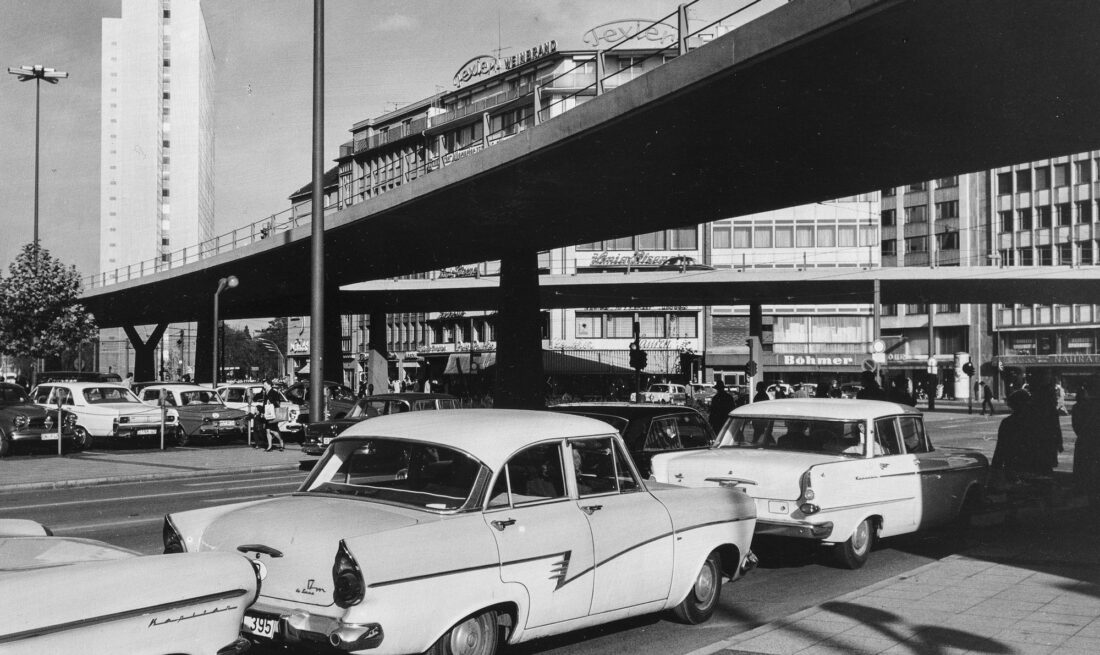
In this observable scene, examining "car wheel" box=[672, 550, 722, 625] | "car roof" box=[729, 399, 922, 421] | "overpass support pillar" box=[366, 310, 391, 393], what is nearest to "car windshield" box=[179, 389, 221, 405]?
"car roof" box=[729, 399, 922, 421]

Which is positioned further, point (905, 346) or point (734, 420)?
point (905, 346)

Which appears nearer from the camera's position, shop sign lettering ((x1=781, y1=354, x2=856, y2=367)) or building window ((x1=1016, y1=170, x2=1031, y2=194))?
shop sign lettering ((x1=781, y1=354, x2=856, y2=367))

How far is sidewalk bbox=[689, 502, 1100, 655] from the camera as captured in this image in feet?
19.7

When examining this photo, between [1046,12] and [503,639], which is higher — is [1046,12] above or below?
above

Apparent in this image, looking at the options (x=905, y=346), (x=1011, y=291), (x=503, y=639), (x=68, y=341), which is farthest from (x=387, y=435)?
(x=905, y=346)

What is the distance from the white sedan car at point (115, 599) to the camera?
3.53 meters

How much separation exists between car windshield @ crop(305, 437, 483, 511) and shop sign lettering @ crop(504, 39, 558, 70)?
67467 mm

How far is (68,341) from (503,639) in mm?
37103

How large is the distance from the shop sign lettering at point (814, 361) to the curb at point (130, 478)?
58900 mm

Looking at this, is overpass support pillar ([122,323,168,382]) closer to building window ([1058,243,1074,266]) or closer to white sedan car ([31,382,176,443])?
white sedan car ([31,382,176,443])

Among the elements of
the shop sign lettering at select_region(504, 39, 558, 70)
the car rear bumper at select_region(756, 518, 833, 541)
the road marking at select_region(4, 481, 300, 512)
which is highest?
the shop sign lettering at select_region(504, 39, 558, 70)

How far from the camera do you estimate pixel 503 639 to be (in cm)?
553

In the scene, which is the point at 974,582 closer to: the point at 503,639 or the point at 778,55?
the point at 503,639

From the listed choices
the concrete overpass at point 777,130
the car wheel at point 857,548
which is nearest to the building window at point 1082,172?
the concrete overpass at point 777,130
